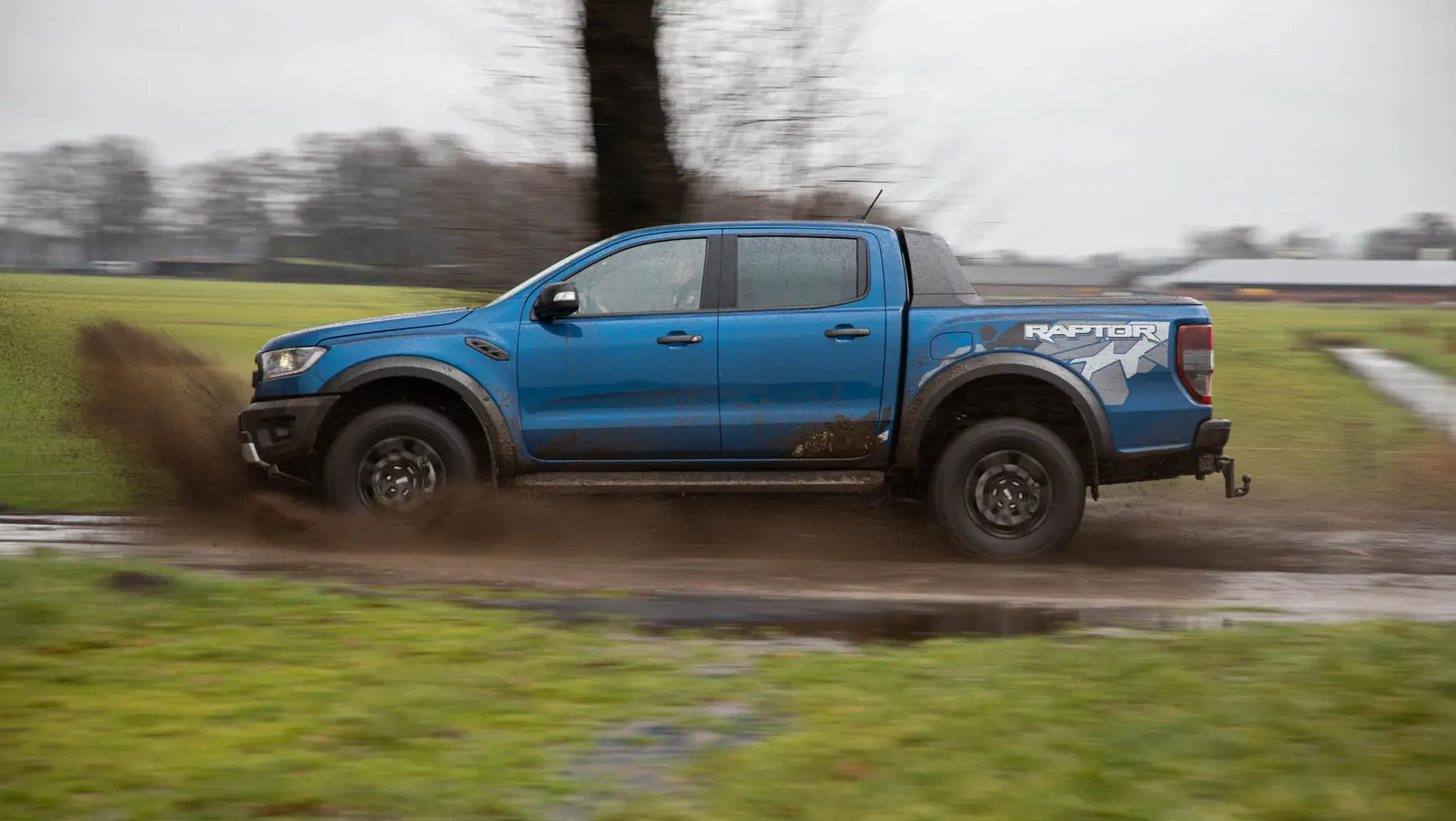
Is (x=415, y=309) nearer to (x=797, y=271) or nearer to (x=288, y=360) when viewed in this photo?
(x=288, y=360)

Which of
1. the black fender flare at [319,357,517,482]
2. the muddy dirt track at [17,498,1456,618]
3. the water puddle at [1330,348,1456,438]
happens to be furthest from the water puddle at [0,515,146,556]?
the water puddle at [1330,348,1456,438]

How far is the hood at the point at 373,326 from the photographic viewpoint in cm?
788

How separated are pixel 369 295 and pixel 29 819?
27.8 metres

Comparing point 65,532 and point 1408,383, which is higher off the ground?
point 1408,383

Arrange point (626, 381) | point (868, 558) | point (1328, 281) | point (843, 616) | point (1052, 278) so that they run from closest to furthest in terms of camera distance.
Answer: point (843, 616), point (626, 381), point (868, 558), point (1052, 278), point (1328, 281)

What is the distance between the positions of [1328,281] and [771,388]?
38.7 meters

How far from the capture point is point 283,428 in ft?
25.8

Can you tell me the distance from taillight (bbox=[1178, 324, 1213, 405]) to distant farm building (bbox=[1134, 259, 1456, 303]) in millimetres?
30714

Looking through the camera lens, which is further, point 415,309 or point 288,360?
point 415,309

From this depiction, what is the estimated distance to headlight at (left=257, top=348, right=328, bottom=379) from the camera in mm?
7887

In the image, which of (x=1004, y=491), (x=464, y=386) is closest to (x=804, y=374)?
(x=1004, y=491)

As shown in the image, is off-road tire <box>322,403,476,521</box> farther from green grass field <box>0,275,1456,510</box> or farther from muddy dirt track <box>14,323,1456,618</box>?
green grass field <box>0,275,1456,510</box>

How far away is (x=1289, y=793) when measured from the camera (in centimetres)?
355

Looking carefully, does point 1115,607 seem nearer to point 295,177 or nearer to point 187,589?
point 187,589
